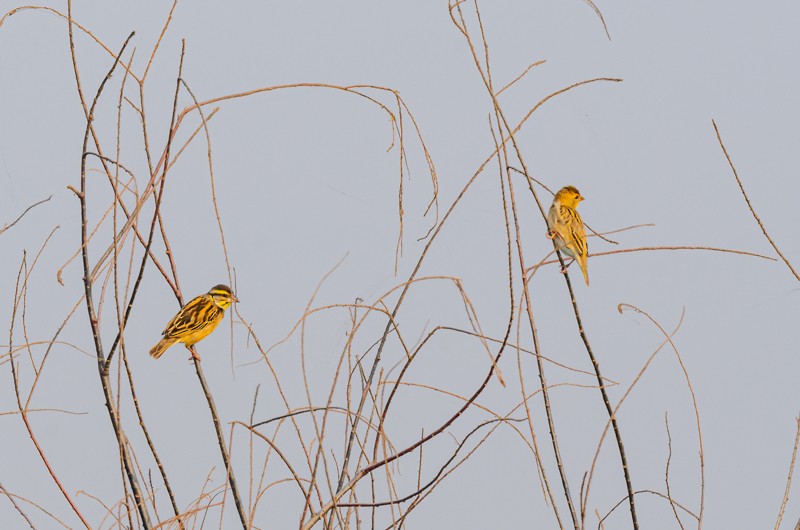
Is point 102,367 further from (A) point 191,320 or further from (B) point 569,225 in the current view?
(B) point 569,225

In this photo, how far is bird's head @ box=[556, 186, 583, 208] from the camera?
8.23 feet

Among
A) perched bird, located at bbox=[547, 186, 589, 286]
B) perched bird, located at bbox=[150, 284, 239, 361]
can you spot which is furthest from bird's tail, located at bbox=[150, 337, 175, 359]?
perched bird, located at bbox=[547, 186, 589, 286]

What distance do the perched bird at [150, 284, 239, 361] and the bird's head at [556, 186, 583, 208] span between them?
93 centimetres

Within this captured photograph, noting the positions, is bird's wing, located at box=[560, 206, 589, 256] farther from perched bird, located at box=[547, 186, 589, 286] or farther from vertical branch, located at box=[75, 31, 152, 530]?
vertical branch, located at box=[75, 31, 152, 530]

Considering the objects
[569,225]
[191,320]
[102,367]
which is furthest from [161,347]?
[102,367]

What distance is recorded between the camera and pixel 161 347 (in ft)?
8.16

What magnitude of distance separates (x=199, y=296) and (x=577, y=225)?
1.00m

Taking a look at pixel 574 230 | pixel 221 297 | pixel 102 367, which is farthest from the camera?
pixel 221 297

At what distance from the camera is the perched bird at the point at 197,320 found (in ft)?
7.66

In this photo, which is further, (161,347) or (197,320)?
(161,347)

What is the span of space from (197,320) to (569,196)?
3.48ft

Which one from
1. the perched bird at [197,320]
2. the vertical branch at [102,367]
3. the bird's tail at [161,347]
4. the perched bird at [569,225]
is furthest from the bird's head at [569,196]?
the vertical branch at [102,367]

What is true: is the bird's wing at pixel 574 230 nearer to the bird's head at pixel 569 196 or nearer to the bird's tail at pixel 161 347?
the bird's head at pixel 569 196

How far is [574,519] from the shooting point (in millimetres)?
1323
